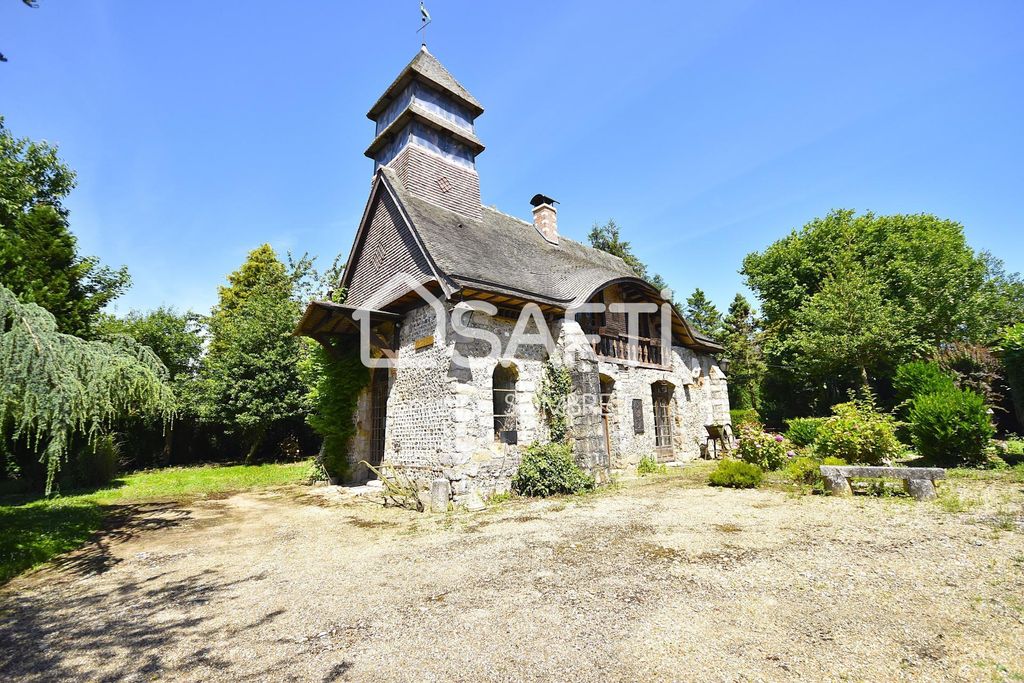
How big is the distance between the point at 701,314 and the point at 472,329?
86.6 feet

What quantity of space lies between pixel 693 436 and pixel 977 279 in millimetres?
18547

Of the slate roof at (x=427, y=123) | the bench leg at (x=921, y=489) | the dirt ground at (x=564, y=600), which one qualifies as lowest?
the dirt ground at (x=564, y=600)

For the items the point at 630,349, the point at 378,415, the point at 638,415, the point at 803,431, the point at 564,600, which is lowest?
the point at 564,600

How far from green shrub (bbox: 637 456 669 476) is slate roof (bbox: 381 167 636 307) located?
5254mm

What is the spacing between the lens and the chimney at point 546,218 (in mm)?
16125

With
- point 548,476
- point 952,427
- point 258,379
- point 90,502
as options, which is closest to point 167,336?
point 258,379

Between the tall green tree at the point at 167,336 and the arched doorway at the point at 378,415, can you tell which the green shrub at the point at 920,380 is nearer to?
the arched doorway at the point at 378,415

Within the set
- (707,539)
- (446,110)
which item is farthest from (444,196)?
(707,539)

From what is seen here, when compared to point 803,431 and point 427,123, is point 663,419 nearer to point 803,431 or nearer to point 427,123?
point 803,431

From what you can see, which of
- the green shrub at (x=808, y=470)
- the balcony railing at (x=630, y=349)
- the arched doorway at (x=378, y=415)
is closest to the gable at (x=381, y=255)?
the arched doorway at (x=378, y=415)

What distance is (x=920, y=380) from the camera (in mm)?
10117

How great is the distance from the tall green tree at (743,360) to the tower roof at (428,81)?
806 inches

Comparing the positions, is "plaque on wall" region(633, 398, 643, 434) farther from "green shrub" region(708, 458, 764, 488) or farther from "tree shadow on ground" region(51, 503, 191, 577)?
"tree shadow on ground" region(51, 503, 191, 577)

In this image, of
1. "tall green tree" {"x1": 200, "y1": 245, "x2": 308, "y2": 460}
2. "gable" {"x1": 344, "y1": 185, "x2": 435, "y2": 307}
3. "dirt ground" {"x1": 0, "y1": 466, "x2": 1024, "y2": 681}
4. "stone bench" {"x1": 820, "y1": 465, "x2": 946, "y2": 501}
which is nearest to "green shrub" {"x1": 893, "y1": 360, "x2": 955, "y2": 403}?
"dirt ground" {"x1": 0, "y1": 466, "x2": 1024, "y2": 681}
